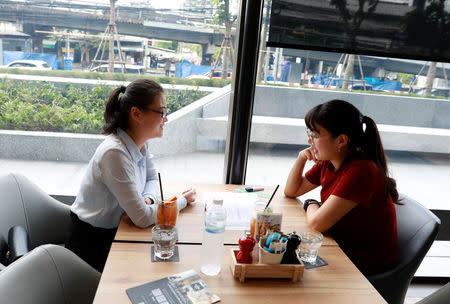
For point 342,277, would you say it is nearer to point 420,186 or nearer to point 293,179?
point 293,179

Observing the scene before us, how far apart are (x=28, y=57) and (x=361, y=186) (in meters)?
2.01

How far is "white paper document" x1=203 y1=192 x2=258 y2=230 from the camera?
176 centimetres

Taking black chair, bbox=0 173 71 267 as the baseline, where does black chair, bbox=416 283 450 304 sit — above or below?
above

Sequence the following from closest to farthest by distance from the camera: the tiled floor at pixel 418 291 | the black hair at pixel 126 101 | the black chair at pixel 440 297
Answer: the black chair at pixel 440 297 < the black hair at pixel 126 101 < the tiled floor at pixel 418 291

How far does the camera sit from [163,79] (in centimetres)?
248

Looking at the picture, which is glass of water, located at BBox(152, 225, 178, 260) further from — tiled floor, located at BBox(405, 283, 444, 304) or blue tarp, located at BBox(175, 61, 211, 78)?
tiled floor, located at BBox(405, 283, 444, 304)

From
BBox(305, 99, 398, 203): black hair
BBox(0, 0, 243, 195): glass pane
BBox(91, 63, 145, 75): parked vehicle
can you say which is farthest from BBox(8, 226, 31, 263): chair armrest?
BBox(305, 99, 398, 203): black hair

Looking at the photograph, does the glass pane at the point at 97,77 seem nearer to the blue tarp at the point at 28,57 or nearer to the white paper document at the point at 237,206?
the blue tarp at the point at 28,57

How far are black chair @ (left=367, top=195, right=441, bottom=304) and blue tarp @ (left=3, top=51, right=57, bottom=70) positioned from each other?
2.09 metres

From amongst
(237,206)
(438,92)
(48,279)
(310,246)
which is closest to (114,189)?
(48,279)

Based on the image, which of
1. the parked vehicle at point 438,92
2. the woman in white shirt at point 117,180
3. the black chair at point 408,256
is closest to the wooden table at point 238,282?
the woman in white shirt at point 117,180

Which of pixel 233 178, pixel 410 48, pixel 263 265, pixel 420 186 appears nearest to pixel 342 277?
pixel 263 265

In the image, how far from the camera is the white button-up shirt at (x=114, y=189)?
1645 mm

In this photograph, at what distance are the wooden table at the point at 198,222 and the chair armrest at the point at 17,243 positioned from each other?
389 mm
